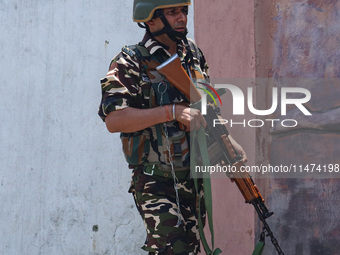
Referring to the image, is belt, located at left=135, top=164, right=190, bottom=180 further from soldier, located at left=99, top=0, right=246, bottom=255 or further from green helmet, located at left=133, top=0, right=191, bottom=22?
green helmet, located at left=133, top=0, right=191, bottom=22

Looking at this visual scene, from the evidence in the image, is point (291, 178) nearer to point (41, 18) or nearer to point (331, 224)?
point (331, 224)

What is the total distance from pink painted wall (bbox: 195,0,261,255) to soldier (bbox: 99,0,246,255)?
2.98 feet

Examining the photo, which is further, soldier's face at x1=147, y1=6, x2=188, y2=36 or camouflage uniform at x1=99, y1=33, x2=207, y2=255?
soldier's face at x1=147, y1=6, x2=188, y2=36

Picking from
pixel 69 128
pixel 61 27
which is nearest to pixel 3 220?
pixel 69 128

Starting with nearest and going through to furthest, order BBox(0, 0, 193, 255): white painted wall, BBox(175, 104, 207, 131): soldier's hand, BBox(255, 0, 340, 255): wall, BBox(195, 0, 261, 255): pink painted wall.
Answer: BBox(175, 104, 207, 131): soldier's hand → BBox(255, 0, 340, 255): wall → BBox(195, 0, 261, 255): pink painted wall → BBox(0, 0, 193, 255): white painted wall

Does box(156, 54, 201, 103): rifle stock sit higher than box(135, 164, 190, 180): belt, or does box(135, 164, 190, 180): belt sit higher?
box(156, 54, 201, 103): rifle stock

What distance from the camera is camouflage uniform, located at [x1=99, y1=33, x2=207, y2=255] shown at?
275cm

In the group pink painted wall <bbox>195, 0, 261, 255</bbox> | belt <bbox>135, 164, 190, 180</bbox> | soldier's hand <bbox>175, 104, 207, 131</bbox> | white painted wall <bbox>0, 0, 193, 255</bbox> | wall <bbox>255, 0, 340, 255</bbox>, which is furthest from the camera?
white painted wall <bbox>0, 0, 193, 255</bbox>

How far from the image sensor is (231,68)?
3.90 meters

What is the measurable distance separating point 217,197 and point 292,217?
59 cm

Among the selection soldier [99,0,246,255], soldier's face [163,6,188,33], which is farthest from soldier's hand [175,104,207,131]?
soldier's face [163,6,188,33]

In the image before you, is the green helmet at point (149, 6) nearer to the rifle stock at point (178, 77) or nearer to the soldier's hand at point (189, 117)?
the rifle stock at point (178, 77)

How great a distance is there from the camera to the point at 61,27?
4398mm

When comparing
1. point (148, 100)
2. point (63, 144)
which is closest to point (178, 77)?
point (148, 100)
